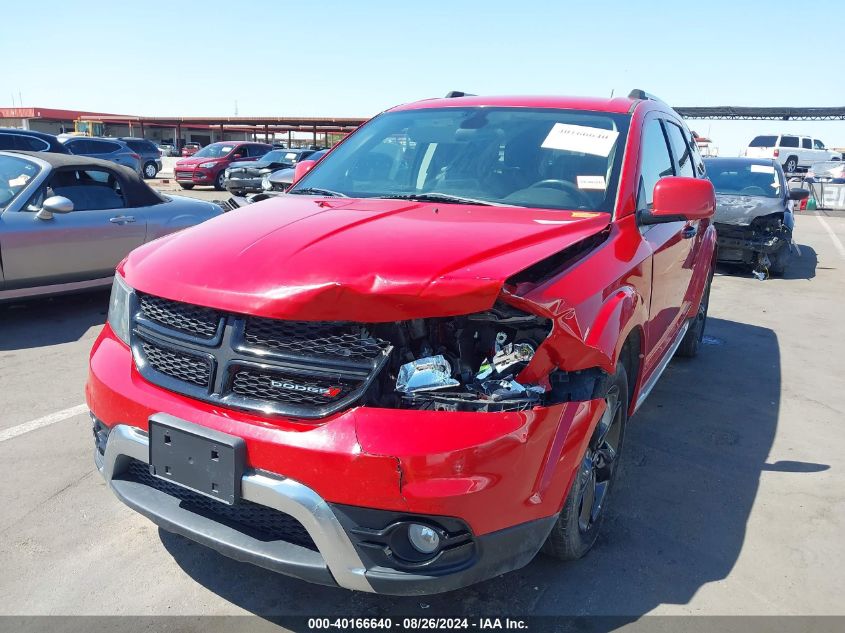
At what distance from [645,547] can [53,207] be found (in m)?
5.31

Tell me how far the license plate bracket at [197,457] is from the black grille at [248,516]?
2.9 inches

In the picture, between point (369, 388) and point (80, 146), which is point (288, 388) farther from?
point (80, 146)

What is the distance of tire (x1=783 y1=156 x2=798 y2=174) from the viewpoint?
30.9m

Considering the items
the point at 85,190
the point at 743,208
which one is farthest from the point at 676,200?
the point at 743,208

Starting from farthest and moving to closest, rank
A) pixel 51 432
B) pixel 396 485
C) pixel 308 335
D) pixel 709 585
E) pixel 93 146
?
pixel 93 146 < pixel 51 432 < pixel 709 585 < pixel 308 335 < pixel 396 485

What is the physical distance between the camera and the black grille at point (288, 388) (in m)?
2.04

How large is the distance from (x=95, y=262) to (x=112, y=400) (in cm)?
437

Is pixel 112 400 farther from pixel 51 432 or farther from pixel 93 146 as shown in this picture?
pixel 93 146

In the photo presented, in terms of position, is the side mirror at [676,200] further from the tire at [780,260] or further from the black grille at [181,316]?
the tire at [780,260]

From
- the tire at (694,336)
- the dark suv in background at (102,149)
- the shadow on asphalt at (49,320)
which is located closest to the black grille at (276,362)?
the shadow on asphalt at (49,320)

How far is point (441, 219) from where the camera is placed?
2.66m

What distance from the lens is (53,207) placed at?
5.68m

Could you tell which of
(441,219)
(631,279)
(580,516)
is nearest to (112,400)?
(441,219)

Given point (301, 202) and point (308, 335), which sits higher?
point (301, 202)
